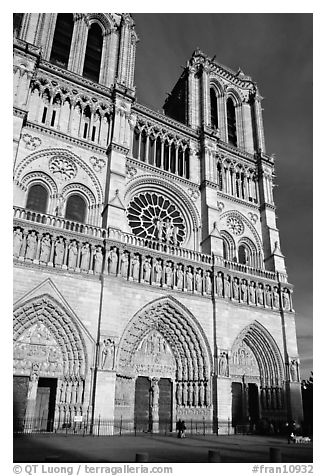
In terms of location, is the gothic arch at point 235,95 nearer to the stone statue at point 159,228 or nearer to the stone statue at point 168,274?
the stone statue at point 159,228

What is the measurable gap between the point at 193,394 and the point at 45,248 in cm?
914

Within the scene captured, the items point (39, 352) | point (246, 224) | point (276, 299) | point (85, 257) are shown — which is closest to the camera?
point (39, 352)

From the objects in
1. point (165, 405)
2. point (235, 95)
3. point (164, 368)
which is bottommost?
point (165, 405)

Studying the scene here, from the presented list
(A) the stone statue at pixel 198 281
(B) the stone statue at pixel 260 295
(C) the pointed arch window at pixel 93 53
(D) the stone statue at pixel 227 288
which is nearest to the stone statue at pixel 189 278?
(A) the stone statue at pixel 198 281

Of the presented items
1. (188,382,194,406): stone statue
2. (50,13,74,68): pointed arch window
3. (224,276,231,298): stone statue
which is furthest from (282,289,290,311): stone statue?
(50,13,74,68): pointed arch window

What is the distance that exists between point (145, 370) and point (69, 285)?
17.0 ft

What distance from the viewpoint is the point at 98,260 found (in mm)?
16312

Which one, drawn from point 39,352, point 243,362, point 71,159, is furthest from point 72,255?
point 243,362

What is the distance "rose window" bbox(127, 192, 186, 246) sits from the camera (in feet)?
65.7

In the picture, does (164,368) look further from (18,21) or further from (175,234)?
(18,21)

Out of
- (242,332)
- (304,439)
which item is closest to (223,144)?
(242,332)

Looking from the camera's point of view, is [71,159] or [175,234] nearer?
[71,159]

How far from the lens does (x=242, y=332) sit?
63.0 ft
